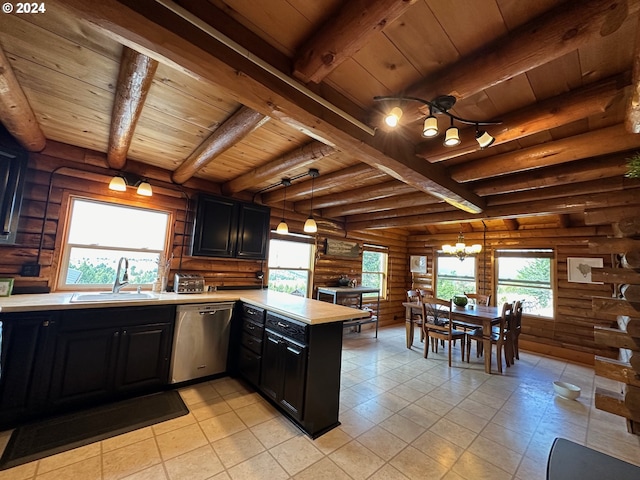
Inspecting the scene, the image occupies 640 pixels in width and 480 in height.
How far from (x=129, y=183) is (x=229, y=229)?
128cm

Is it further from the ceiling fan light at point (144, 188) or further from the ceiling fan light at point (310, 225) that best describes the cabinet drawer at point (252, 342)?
the ceiling fan light at point (144, 188)

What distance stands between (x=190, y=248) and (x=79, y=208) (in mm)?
1255

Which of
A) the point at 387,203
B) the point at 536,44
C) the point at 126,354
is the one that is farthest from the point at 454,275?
the point at 126,354

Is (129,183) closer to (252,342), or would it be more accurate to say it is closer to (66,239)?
(66,239)

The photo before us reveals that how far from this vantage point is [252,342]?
297 centimetres

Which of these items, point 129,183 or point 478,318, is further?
point 478,318

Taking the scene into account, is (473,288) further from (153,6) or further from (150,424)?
(153,6)

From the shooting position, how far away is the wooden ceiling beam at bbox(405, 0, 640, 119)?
1066 millimetres

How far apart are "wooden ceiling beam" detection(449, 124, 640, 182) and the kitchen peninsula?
1.89 m

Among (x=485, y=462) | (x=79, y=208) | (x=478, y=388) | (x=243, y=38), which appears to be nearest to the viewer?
(x=243, y=38)

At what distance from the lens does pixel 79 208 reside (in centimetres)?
306

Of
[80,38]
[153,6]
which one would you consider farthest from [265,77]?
[80,38]

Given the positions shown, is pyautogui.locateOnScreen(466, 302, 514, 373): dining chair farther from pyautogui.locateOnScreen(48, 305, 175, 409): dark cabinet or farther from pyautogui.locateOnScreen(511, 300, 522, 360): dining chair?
pyautogui.locateOnScreen(48, 305, 175, 409): dark cabinet

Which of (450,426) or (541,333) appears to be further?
(541,333)
